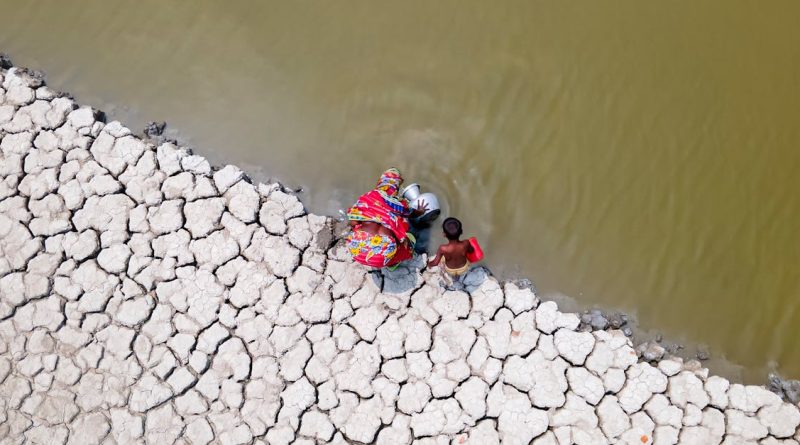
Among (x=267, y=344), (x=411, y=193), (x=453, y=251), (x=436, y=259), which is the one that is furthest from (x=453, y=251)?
(x=267, y=344)

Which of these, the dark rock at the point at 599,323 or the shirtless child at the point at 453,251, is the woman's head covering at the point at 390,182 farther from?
the dark rock at the point at 599,323

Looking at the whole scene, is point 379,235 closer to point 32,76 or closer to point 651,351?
point 651,351

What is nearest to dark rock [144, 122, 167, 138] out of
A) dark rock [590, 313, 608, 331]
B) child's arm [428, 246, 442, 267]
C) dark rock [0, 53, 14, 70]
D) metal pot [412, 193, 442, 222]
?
dark rock [0, 53, 14, 70]

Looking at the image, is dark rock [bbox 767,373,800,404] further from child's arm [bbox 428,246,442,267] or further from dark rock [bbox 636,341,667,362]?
child's arm [bbox 428,246,442,267]

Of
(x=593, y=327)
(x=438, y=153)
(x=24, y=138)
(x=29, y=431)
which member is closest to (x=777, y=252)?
(x=593, y=327)

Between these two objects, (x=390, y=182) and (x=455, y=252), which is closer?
(x=455, y=252)

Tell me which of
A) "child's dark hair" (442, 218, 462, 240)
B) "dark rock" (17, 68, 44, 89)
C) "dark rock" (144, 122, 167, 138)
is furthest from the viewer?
"dark rock" (17, 68, 44, 89)

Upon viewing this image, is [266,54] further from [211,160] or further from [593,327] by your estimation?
[593,327]
